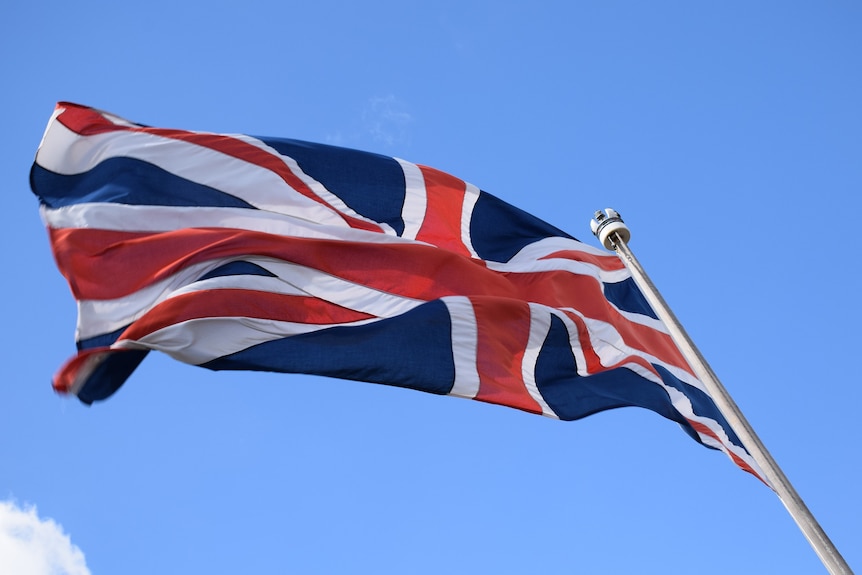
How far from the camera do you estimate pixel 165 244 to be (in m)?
9.51

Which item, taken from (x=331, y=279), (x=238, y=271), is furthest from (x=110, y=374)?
(x=331, y=279)

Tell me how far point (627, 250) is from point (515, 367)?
5.27 ft

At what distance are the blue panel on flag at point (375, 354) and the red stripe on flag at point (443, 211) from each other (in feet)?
5.51

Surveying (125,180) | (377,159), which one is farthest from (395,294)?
(125,180)

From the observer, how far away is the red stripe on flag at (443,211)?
1145 centimetres

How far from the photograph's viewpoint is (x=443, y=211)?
467 inches

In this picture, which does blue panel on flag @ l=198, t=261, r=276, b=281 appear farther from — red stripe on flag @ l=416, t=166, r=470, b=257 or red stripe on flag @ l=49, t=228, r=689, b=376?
red stripe on flag @ l=416, t=166, r=470, b=257

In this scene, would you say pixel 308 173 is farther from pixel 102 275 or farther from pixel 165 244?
pixel 102 275

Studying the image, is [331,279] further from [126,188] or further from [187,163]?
[126,188]

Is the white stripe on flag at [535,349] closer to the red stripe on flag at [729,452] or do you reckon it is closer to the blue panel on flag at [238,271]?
the red stripe on flag at [729,452]

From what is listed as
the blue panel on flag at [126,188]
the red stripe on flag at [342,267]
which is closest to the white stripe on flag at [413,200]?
the red stripe on flag at [342,267]

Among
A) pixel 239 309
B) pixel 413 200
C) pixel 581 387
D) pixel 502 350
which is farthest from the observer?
pixel 413 200

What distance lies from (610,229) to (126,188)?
15.7ft

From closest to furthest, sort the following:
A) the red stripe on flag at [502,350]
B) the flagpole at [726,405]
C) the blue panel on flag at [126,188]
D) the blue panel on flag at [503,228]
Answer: the flagpole at [726,405], the red stripe on flag at [502,350], the blue panel on flag at [126,188], the blue panel on flag at [503,228]
